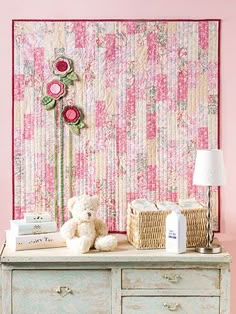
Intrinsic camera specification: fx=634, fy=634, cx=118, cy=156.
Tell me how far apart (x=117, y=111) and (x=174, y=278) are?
2.97ft

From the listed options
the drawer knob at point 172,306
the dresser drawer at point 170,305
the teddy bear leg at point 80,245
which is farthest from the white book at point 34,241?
the drawer knob at point 172,306

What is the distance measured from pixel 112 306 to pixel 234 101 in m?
1.19

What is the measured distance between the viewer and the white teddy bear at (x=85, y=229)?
2.82m

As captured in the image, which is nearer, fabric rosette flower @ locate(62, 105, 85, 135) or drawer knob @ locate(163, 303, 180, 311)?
drawer knob @ locate(163, 303, 180, 311)

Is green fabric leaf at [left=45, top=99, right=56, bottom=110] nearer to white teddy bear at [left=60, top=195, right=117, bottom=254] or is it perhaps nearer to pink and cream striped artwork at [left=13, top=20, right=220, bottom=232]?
pink and cream striped artwork at [left=13, top=20, right=220, bottom=232]

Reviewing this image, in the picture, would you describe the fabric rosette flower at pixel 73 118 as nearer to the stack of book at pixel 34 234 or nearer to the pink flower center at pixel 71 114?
the pink flower center at pixel 71 114

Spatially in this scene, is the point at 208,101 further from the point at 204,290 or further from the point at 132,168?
the point at 204,290

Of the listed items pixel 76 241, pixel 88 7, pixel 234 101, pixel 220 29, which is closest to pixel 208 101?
pixel 234 101

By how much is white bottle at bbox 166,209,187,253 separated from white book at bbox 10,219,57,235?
540mm

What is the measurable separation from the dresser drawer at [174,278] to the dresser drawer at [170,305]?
0.05 m

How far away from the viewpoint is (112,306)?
2807mm

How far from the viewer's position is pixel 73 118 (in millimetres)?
3199

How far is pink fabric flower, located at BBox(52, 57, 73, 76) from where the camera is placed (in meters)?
3.18

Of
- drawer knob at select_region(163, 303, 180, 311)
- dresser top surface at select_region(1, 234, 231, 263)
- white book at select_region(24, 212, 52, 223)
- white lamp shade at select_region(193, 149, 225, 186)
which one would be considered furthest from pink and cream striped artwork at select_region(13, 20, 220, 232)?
drawer knob at select_region(163, 303, 180, 311)
